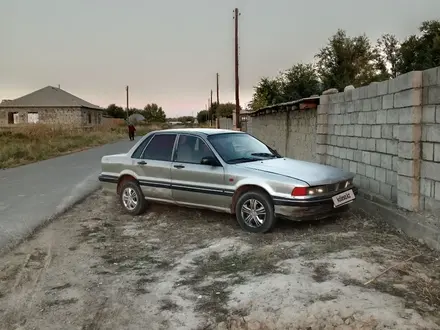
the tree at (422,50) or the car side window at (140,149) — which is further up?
the tree at (422,50)

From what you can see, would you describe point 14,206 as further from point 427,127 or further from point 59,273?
point 427,127

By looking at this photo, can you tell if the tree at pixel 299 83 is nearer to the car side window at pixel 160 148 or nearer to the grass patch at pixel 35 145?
the grass patch at pixel 35 145

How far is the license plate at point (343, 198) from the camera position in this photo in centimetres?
606

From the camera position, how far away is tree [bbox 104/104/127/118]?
9831 centimetres

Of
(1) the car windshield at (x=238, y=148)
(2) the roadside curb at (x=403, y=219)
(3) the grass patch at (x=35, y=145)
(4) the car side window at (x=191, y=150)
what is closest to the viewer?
(2) the roadside curb at (x=403, y=219)

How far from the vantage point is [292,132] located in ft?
42.1

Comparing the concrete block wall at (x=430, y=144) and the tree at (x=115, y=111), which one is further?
the tree at (x=115, y=111)

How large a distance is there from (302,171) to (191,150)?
1926 millimetres

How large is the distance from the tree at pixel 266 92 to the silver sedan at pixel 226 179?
3382cm

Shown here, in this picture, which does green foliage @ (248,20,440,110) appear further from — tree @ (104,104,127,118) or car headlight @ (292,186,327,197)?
tree @ (104,104,127,118)

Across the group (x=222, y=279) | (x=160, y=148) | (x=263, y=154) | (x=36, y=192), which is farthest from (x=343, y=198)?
(x=36, y=192)

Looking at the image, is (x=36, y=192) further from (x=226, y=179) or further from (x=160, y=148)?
(x=226, y=179)

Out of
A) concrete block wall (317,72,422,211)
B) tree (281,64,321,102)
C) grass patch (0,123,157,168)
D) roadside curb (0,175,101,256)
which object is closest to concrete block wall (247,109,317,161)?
concrete block wall (317,72,422,211)

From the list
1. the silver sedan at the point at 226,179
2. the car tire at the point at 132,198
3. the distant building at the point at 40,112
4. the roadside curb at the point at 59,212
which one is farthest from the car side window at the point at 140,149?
the distant building at the point at 40,112
